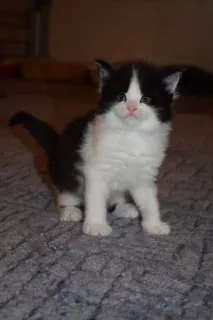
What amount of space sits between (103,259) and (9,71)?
11.6ft

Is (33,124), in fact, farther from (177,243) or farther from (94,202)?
(177,243)

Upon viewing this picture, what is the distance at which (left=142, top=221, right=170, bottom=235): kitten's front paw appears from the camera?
1.11m

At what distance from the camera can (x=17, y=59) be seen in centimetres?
432

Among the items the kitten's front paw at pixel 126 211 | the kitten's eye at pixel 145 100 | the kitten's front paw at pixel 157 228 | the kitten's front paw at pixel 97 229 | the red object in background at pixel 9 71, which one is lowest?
the red object in background at pixel 9 71

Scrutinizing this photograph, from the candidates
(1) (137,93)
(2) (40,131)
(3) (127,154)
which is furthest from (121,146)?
(2) (40,131)

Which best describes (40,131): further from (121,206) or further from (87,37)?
(87,37)

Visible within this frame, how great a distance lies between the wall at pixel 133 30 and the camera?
409 centimetres

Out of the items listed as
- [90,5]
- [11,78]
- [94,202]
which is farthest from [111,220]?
[90,5]

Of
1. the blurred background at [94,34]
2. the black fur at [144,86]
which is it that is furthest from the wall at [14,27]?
the black fur at [144,86]

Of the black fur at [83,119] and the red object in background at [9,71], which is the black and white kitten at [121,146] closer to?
the black fur at [83,119]

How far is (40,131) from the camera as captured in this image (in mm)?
1374

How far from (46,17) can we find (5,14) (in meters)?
0.35

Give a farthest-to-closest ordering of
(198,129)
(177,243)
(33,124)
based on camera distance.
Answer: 1. (198,129)
2. (33,124)
3. (177,243)

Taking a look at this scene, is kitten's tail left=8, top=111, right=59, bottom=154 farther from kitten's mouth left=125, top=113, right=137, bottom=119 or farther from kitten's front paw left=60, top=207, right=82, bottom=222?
kitten's mouth left=125, top=113, right=137, bottom=119
